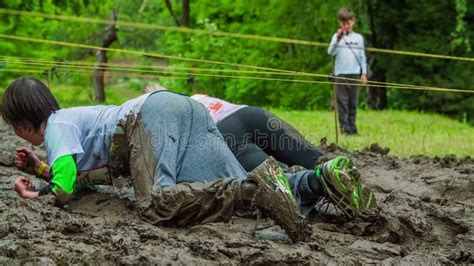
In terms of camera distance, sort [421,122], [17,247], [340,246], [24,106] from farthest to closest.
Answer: [421,122], [24,106], [340,246], [17,247]

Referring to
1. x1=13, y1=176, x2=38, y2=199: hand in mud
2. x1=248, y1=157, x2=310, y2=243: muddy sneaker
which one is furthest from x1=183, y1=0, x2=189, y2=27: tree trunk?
x1=248, y1=157, x2=310, y2=243: muddy sneaker

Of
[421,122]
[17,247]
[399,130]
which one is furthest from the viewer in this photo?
[421,122]

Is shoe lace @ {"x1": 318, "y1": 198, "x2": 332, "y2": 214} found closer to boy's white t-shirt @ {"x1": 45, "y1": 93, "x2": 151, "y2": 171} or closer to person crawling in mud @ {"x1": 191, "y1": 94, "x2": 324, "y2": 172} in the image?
person crawling in mud @ {"x1": 191, "y1": 94, "x2": 324, "y2": 172}

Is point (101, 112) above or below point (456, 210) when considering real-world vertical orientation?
above

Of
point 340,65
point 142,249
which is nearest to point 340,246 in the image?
point 142,249

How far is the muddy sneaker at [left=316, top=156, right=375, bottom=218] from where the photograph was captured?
4.31 meters

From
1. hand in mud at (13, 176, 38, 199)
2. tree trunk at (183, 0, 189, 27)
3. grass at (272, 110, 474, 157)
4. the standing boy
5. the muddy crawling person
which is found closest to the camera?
the muddy crawling person

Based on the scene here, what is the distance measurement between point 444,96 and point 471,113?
2.65 feet

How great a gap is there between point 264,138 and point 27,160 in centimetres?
156

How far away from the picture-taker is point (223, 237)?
4047 millimetres

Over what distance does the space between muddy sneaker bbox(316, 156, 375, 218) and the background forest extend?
11.2 metres

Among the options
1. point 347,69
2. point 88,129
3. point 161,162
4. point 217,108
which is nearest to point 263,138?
point 217,108

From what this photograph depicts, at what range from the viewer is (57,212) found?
4281 millimetres

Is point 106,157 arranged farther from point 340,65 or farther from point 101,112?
point 340,65
